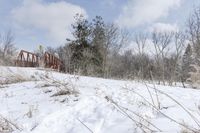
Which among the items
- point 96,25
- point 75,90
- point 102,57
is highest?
point 96,25

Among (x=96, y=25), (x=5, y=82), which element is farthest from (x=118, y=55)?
(x=5, y=82)

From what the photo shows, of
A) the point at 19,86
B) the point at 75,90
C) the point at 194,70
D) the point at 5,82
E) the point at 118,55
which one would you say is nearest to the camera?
the point at 194,70

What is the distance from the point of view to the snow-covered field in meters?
4.47

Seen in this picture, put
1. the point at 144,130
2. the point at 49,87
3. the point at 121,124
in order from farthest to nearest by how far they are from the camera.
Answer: the point at 49,87 → the point at 121,124 → the point at 144,130

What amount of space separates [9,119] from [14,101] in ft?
5.27

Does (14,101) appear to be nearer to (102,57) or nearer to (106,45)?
(102,57)

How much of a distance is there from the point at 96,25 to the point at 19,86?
31962 mm

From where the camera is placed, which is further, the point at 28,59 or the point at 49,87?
the point at 28,59

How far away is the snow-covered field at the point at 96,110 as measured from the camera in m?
4.47

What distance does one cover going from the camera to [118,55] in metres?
48.4

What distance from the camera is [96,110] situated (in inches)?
214

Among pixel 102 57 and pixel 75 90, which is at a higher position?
pixel 102 57

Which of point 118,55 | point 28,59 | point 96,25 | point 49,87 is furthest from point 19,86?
point 118,55

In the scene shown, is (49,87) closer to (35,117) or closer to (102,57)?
(35,117)
